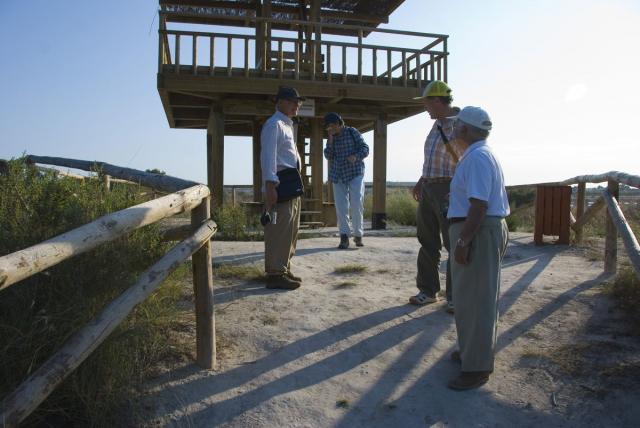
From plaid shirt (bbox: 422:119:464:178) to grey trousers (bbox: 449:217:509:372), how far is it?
3.96 feet

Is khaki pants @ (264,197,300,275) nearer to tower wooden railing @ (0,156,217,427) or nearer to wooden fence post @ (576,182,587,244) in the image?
tower wooden railing @ (0,156,217,427)

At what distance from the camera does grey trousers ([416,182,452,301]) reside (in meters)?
4.23

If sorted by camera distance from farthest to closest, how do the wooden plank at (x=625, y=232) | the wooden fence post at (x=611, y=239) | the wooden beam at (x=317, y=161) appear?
the wooden beam at (x=317, y=161) → the wooden fence post at (x=611, y=239) → the wooden plank at (x=625, y=232)

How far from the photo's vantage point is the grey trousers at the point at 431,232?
4.23 m

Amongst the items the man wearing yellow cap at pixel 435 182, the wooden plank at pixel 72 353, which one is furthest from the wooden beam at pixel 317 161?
the wooden plank at pixel 72 353

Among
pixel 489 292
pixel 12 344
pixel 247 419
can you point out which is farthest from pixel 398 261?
pixel 12 344

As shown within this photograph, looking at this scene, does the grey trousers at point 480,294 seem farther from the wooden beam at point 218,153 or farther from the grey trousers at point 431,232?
the wooden beam at point 218,153

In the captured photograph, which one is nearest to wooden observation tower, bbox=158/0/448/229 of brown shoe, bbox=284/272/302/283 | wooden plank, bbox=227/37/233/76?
wooden plank, bbox=227/37/233/76

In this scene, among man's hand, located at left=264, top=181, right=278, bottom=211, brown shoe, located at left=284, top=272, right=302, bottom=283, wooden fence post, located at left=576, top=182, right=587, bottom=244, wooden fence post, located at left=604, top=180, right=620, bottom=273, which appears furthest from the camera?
wooden fence post, located at left=576, top=182, right=587, bottom=244

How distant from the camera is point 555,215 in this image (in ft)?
25.2

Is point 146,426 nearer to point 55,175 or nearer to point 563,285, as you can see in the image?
point 55,175

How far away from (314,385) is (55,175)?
228 cm

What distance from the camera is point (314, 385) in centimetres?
315

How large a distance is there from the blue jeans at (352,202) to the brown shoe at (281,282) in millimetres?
2397
